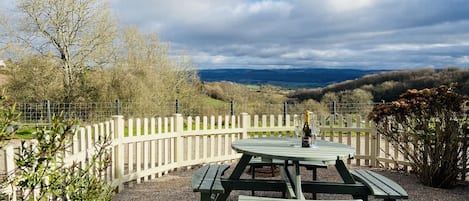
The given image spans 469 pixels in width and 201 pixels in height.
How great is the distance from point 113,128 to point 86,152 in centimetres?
110

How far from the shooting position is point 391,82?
14281 millimetres

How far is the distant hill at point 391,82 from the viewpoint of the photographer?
13508 millimetres

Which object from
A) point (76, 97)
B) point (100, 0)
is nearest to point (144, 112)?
point (76, 97)

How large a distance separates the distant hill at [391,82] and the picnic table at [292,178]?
31.6 ft

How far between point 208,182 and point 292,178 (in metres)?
0.94

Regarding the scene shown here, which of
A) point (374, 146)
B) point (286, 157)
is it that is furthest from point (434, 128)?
point (286, 157)

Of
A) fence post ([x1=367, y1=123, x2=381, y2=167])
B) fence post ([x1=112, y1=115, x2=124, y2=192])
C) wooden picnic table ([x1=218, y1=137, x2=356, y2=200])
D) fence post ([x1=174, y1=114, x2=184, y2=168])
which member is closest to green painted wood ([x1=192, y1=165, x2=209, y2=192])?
wooden picnic table ([x1=218, y1=137, x2=356, y2=200])

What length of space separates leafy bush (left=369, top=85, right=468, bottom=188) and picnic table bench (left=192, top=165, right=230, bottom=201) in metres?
2.91

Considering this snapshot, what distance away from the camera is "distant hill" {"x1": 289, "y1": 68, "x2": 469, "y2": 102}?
1351 cm

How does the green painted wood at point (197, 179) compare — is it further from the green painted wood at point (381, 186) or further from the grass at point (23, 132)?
the green painted wood at point (381, 186)

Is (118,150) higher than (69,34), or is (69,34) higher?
(69,34)

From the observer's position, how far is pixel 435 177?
566 centimetres

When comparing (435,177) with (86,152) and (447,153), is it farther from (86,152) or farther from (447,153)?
(86,152)

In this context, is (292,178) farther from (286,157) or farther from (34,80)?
(34,80)
